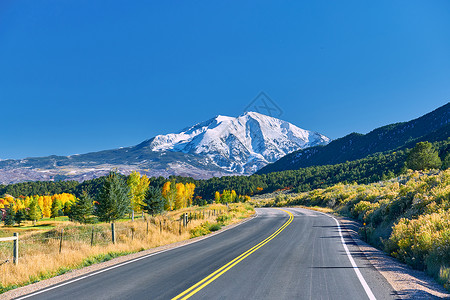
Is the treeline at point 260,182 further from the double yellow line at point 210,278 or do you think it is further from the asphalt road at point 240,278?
the double yellow line at point 210,278

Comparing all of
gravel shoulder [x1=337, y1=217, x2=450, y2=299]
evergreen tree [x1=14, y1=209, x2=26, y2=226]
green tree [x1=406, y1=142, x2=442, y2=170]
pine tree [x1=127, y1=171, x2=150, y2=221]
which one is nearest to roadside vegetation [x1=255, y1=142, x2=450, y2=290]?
gravel shoulder [x1=337, y1=217, x2=450, y2=299]

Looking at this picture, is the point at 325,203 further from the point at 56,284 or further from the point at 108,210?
the point at 56,284

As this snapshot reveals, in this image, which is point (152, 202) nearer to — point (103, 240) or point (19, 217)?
point (103, 240)

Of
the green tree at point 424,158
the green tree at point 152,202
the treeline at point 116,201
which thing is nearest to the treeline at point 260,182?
the green tree at point 424,158

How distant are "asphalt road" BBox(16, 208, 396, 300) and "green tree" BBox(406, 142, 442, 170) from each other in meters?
61.9

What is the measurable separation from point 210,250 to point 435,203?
1121 cm

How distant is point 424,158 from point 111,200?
216 feet

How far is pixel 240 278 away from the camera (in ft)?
25.1

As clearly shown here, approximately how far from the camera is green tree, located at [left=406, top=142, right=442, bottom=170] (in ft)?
193

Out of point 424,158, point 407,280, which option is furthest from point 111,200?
point 424,158

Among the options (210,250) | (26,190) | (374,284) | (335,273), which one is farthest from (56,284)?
(26,190)

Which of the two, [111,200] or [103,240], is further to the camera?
[111,200]

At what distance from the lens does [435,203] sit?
41.9ft

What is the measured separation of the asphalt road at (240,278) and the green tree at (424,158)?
61.9 meters
